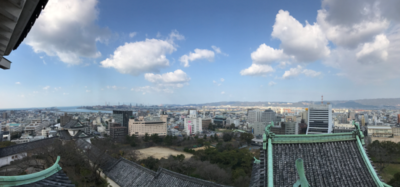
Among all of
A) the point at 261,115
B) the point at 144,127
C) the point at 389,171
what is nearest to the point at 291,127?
the point at 261,115

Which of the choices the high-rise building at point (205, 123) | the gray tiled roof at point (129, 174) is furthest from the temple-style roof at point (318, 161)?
the high-rise building at point (205, 123)

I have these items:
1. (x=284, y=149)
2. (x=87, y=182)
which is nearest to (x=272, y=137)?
(x=284, y=149)

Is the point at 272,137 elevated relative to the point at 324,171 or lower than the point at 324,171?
elevated

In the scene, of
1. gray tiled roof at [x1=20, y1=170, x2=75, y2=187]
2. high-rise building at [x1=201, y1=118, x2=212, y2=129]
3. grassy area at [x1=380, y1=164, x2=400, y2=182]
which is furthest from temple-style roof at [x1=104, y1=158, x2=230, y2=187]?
high-rise building at [x1=201, y1=118, x2=212, y2=129]

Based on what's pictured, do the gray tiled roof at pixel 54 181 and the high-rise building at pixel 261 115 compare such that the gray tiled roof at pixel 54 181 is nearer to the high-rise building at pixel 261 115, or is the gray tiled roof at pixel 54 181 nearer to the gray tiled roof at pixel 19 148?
the gray tiled roof at pixel 19 148

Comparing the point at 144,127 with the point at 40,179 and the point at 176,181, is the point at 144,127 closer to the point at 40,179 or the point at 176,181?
the point at 176,181

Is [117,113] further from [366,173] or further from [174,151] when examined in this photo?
Result: [366,173]
